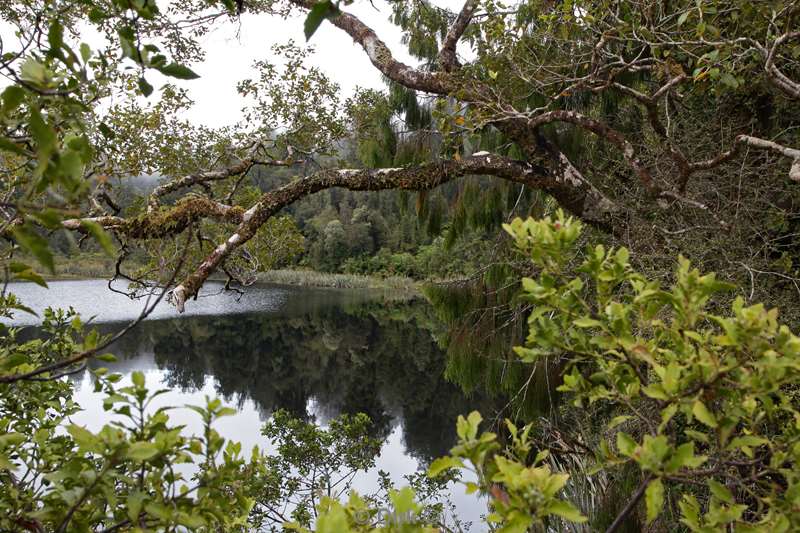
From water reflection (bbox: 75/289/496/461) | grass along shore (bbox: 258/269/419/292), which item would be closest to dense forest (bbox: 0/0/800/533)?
water reflection (bbox: 75/289/496/461)

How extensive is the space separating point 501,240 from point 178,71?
304 centimetres

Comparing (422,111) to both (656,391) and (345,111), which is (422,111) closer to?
(345,111)

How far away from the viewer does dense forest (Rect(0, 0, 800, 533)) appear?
67cm

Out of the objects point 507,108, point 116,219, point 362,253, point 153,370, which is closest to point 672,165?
point 507,108

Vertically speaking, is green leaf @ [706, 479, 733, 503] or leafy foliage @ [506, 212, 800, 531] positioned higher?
leafy foliage @ [506, 212, 800, 531]

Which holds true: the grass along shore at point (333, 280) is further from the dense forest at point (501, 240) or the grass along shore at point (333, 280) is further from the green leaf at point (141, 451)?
the green leaf at point (141, 451)

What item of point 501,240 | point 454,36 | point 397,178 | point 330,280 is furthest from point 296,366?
point 330,280

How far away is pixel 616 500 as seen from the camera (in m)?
2.79

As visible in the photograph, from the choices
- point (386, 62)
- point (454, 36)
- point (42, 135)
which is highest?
point (454, 36)

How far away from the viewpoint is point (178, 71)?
0.67m

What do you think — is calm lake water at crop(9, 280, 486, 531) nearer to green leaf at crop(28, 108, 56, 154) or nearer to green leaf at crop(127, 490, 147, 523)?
green leaf at crop(127, 490, 147, 523)

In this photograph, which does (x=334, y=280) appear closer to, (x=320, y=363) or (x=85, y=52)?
(x=320, y=363)

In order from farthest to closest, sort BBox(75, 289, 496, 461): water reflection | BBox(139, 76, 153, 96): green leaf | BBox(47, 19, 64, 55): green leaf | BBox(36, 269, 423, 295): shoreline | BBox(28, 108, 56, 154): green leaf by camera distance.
Answer: BBox(36, 269, 423, 295): shoreline
BBox(75, 289, 496, 461): water reflection
BBox(139, 76, 153, 96): green leaf
BBox(47, 19, 64, 55): green leaf
BBox(28, 108, 56, 154): green leaf

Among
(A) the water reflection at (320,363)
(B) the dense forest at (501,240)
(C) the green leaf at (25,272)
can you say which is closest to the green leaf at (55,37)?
(B) the dense forest at (501,240)
